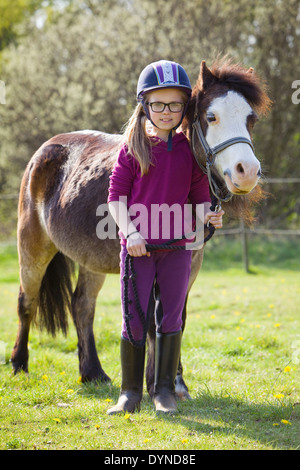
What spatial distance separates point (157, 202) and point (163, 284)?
0.48 metres

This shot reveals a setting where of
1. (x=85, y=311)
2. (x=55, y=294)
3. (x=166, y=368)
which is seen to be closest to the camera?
(x=166, y=368)

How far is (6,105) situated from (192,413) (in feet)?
38.1

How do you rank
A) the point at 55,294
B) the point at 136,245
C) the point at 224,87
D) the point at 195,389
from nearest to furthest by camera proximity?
the point at 136,245 → the point at 224,87 → the point at 195,389 → the point at 55,294

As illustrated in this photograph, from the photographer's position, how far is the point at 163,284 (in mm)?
3127

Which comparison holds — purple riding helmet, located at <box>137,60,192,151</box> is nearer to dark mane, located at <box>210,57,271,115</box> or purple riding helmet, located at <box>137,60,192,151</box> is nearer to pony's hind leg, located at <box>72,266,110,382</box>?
dark mane, located at <box>210,57,271,115</box>

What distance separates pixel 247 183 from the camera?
9.08 feet

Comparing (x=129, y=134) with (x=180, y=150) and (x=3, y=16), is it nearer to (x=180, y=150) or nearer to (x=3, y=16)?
(x=180, y=150)

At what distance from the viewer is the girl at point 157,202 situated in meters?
2.99

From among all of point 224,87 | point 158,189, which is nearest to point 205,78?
point 224,87

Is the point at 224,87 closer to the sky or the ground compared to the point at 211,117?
closer to the sky

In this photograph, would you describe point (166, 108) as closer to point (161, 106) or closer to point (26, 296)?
point (161, 106)

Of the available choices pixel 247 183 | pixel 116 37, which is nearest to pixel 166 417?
pixel 247 183

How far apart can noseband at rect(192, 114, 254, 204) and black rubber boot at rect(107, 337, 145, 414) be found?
39.4 inches

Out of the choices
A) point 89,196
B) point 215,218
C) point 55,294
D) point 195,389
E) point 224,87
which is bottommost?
point 195,389
